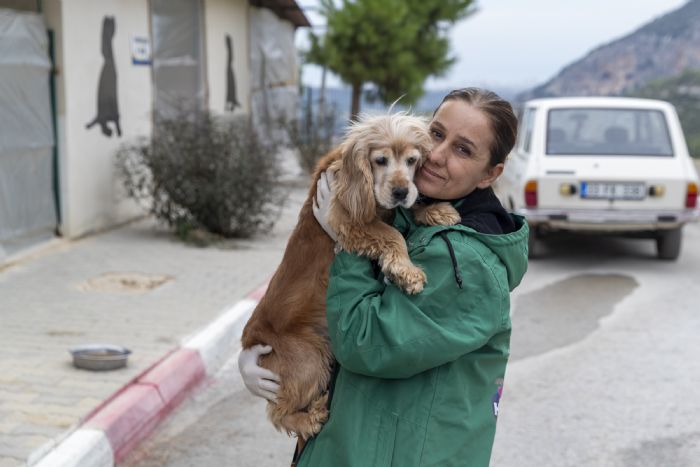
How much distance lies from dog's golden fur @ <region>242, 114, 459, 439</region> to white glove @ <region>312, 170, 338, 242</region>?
19 mm

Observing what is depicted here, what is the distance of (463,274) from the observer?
2.00 metres

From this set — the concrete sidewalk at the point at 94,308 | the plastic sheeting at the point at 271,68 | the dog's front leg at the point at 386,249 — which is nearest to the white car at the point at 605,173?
the concrete sidewalk at the point at 94,308

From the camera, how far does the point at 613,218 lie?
9.41m

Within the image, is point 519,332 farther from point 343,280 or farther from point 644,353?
point 343,280

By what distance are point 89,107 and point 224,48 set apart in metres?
6.10

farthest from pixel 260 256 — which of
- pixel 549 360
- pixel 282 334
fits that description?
pixel 282 334

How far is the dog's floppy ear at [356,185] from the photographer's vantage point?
8.83 ft

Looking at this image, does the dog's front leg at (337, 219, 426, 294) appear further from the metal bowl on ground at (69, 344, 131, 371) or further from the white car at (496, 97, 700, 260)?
the white car at (496, 97, 700, 260)

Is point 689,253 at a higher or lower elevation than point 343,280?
lower

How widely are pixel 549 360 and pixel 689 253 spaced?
5.32 meters

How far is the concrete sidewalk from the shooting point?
4.70 m

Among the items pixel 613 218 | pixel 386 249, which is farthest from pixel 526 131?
pixel 386 249

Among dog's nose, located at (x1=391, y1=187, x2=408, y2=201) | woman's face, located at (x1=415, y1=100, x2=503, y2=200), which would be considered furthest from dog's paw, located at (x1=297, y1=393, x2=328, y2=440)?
woman's face, located at (x1=415, y1=100, x2=503, y2=200)

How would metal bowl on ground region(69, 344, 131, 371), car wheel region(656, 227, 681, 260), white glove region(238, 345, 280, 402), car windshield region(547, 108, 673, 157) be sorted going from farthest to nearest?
1. car windshield region(547, 108, 673, 157)
2. car wheel region(656, 227, 681, 260)
3. metal bowl on ground region(69, 344, 131, 371)
4. white glove region(238, 345, 280, 402)
